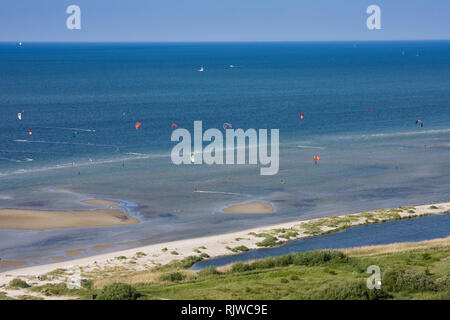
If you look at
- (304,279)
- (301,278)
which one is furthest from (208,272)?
(304,279)

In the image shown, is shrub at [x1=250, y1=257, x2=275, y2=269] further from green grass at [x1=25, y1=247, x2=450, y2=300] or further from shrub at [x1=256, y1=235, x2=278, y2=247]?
shrub at [x1=256, y1=235, x2=278, y2=247]

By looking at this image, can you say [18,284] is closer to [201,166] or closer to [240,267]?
[240,267]

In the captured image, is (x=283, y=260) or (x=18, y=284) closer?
(x=18, y=284)

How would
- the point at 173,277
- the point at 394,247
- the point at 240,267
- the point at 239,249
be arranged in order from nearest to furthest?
the point at 173,277 → the point at 240,267 → the point at 394,247 → the point at 239,249

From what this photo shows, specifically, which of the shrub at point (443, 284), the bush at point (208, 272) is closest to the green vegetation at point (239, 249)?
the bush at point (208, 272)

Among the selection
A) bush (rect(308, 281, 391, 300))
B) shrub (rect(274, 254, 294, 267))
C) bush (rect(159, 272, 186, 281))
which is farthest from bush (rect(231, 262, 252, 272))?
bush (rect(308, 281, 391, 300))
